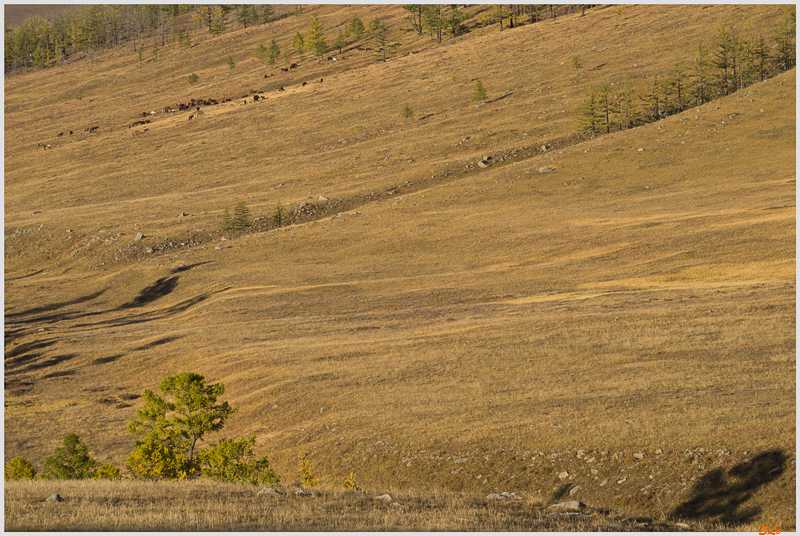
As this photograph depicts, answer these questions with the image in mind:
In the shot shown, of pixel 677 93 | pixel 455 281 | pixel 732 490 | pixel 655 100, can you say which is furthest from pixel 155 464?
pixel 677 93

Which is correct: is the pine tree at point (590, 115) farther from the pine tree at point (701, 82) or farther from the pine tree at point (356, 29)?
the pine tree at point (356, 29)

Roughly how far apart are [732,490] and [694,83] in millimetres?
89210

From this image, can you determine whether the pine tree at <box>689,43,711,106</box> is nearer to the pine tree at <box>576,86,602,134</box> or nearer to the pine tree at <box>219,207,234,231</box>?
the pine tree at <box>576,86,602,134</box>

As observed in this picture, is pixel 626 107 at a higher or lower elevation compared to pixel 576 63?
lower

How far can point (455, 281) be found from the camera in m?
50.1

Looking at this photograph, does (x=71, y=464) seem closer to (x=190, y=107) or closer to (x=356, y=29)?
(x=190, y=107)

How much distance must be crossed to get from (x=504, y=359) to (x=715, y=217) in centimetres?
3221

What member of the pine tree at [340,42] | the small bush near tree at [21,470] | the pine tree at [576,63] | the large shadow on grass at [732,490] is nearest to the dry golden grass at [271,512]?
the large shadow on grass at [732,490]

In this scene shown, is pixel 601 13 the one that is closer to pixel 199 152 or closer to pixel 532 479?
pixel 199 152

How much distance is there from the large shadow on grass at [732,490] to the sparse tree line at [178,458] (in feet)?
36.8

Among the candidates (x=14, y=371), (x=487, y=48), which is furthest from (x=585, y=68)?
(x=14, y=371)

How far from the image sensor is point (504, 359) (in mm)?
30672

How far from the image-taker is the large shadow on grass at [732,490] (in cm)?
1595

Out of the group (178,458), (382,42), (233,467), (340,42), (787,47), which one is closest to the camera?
(233,467)
